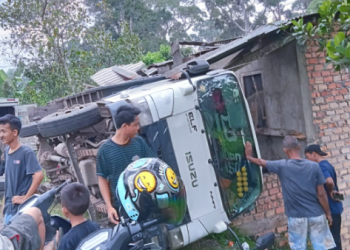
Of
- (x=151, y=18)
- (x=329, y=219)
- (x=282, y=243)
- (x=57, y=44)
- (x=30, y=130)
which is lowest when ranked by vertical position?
(x=282, y=243)

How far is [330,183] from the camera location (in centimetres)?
469

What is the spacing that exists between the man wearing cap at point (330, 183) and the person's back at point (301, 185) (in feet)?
1.07

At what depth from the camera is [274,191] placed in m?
5.95

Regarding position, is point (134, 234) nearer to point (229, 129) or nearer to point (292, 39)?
point (229, 129)

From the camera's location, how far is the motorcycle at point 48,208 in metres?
3.08

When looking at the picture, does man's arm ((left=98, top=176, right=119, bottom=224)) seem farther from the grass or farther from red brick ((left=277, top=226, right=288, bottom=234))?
red brick ((left=277, top=226, right=288, bottom=234))

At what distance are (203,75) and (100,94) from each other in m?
1.99

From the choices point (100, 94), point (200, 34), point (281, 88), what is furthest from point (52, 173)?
point (200, 34)

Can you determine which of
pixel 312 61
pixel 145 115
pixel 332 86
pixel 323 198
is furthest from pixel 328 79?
pixel 145 115

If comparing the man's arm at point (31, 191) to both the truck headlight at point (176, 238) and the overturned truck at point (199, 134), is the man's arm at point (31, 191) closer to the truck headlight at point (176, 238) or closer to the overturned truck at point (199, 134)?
the overturned truck at point (199, 134)

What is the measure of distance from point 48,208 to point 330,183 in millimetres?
3305

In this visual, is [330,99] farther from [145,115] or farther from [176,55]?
[145,115]

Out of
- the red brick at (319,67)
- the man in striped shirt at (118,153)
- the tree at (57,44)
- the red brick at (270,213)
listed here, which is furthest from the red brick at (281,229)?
the tree at (57,44)

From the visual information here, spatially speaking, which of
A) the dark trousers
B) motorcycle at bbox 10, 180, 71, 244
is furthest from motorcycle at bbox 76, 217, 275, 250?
the dark trousers
